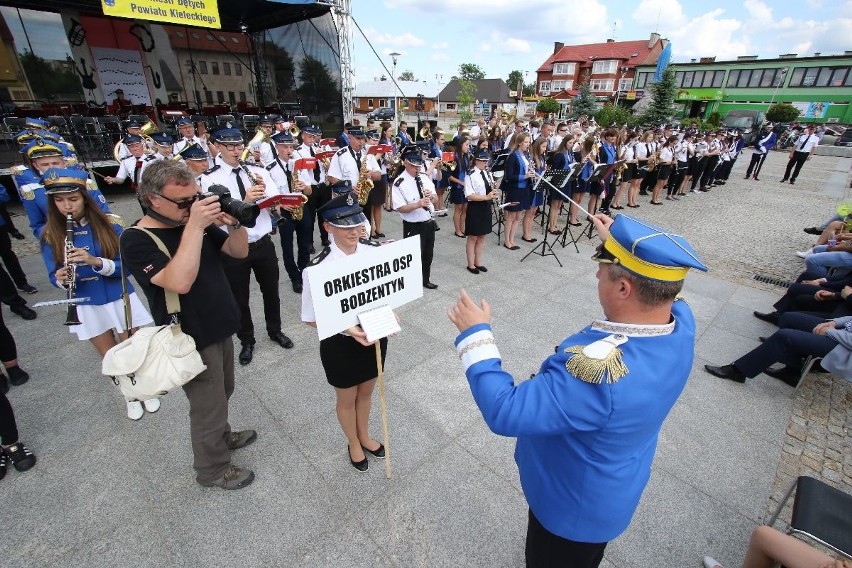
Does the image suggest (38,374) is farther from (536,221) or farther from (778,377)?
(536,221)

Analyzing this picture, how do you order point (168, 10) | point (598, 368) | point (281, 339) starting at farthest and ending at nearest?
point (168, 10) < point (281, 339) < point (598, 368)

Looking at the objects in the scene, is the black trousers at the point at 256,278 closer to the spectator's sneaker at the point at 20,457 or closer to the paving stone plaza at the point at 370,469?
the paving stone plaza at the point at 370,469

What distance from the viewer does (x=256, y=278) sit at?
14.9ft

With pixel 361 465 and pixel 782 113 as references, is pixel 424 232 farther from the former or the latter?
pixel 782 113

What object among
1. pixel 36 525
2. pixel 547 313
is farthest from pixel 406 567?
pixel 547 313

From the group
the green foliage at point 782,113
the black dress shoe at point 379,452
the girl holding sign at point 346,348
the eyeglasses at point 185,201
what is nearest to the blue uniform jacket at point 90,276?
the eyeglasses at point 185,201

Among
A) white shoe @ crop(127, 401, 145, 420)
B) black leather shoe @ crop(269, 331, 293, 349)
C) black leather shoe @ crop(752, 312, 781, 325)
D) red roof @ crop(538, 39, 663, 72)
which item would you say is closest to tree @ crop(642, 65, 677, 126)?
red roof @ crop(538, 39, 663, 72)

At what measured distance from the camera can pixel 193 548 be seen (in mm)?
2553

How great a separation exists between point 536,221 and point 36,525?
10539 mm

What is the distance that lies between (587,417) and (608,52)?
77.5 meters

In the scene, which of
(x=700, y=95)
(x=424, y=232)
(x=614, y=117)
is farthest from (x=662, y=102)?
(x=424, y=232)

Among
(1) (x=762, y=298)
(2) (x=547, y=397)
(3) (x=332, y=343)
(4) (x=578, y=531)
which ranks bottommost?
(1) (x=762, y=298)

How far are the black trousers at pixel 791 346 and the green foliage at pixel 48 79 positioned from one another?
897 inches

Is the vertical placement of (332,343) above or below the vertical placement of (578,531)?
above
